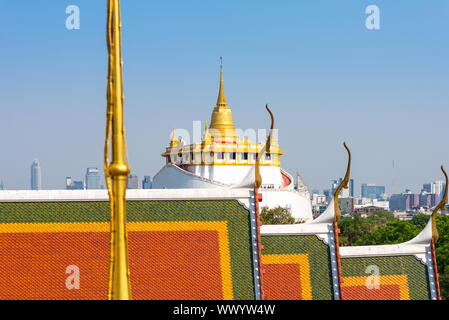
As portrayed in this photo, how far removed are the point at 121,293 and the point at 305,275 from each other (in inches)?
559

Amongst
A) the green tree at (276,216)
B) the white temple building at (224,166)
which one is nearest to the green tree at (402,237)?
the white temple building at (224,166)

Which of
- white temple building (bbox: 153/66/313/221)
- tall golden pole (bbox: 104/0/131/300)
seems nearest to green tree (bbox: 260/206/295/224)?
white temple building (bbox: 153/66/313/221)

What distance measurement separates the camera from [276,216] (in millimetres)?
74438

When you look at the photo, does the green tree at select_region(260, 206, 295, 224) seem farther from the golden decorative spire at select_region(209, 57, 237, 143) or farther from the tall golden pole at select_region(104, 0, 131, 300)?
the tall golden pole at select_region(104, 0, 131, 300)

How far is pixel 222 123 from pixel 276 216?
1885 centimetres

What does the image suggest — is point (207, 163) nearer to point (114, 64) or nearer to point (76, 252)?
point (76, 252)

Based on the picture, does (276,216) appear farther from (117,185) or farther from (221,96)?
(117,185)

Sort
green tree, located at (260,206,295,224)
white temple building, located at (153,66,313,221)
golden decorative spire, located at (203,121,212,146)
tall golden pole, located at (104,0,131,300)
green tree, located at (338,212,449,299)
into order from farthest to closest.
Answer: golden decorative spire, located at (203,121,212,146)
white temple building, located at (153,66,313,221)
green tree, located at (260,206,295,224)
green tree, located at (338,212,449,299)
tall golden pole, located at (104,0,131,300)

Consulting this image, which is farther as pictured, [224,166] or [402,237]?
[224,166]

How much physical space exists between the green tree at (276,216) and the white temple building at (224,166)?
3.01m

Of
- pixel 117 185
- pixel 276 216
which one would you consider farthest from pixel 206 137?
pixel 117 185

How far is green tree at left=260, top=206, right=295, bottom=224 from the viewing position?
71444 mm

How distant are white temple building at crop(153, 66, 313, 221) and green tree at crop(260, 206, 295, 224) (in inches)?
119
